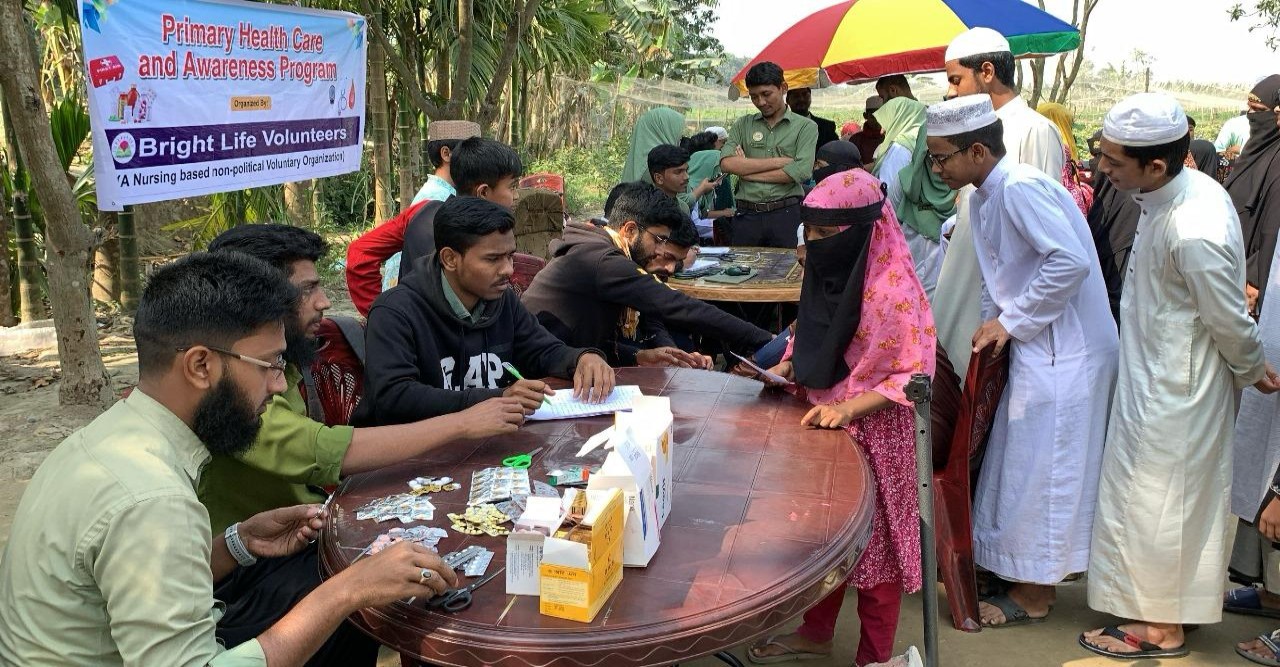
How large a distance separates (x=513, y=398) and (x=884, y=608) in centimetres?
129

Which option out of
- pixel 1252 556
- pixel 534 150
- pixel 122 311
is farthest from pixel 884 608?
pixel 534 150

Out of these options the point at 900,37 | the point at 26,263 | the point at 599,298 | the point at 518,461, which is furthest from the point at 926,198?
the point at 26,263

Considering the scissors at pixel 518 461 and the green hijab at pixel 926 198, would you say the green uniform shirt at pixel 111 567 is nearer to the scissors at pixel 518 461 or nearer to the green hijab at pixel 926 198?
the scissors at pixel 518 461

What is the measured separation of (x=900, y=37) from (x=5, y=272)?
21.0 ft

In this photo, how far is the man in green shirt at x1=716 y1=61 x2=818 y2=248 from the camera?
20.5 feet

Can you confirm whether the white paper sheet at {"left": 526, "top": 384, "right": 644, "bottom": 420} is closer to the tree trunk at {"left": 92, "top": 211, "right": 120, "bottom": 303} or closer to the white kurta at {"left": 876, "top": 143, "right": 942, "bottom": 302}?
the white kurta at {"left": 876, "top": 143, "right": 942, "bottom": 302}

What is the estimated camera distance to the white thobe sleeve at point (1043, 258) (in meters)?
2.99

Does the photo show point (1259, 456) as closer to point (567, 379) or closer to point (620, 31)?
point (567, 379)

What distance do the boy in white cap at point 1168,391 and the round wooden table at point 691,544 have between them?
118 cm

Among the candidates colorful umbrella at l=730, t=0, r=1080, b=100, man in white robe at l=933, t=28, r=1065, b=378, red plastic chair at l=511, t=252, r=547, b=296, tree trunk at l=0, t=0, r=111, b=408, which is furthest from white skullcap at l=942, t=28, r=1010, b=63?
tree trunk at l=0, t=0, r=111, b=408

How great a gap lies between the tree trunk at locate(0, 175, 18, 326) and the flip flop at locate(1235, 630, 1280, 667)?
6.62 m

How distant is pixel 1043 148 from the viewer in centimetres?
397

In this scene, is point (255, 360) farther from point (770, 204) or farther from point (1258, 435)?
point (770, 204)

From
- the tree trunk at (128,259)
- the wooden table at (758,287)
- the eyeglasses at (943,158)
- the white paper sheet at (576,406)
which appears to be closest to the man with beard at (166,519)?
the white paper sheet at (576,406)
